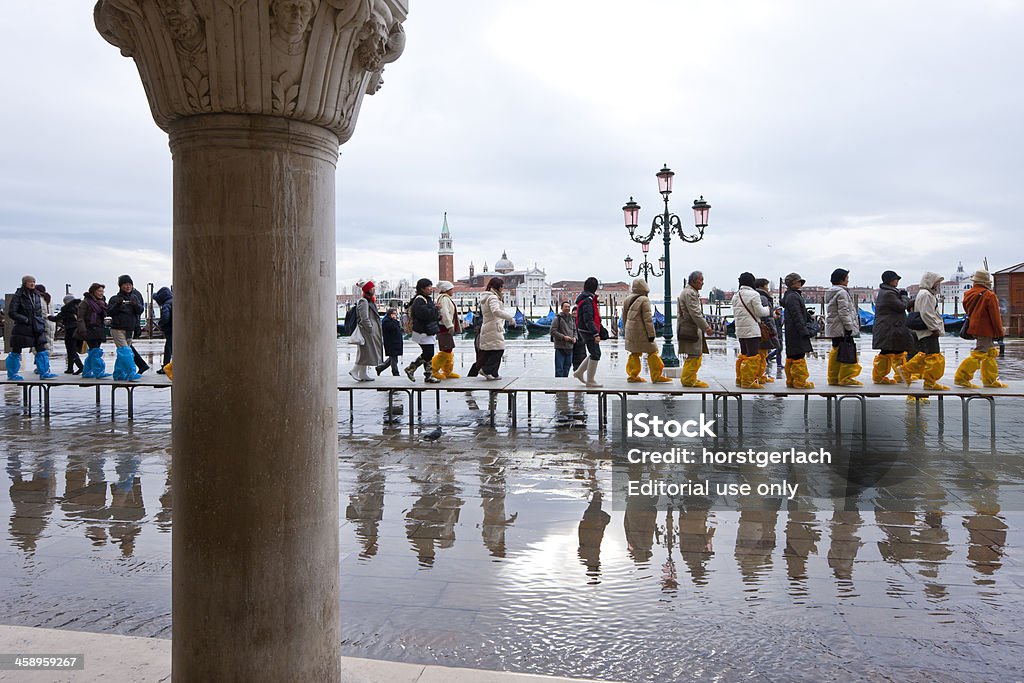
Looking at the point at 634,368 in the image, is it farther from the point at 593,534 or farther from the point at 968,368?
the point at 593,534

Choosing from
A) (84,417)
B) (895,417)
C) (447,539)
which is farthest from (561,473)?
(84,417)

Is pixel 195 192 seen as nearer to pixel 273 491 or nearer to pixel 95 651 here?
pixel 273 491

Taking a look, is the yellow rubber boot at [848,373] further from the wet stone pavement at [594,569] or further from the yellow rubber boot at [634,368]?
the yellow rubber boot at [634,368]

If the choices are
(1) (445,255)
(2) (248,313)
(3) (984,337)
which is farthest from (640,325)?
(1) (445,255)

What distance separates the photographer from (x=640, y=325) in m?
11.0

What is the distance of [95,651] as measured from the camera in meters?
3.34

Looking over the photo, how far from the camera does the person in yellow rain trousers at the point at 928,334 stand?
10.4 metres

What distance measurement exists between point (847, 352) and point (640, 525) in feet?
18.4

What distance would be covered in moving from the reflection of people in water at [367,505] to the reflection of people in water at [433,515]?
252mm

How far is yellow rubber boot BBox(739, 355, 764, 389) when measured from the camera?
10219 millimetres

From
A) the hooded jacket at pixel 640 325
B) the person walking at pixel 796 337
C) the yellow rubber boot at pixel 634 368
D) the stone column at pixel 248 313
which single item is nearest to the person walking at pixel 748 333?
the person walking at pixel 796 337

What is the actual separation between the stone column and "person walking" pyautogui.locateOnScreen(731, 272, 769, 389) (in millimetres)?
7943

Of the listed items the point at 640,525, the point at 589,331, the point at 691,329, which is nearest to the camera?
the point at 640,525

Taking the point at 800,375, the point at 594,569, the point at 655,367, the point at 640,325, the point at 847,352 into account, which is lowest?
the point at 594,569
